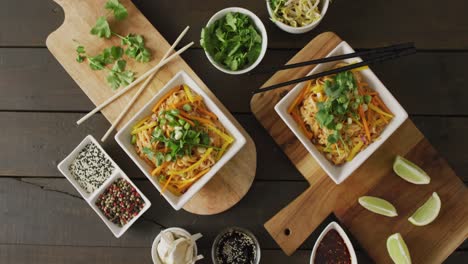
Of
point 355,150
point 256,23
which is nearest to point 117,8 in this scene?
point 256,23

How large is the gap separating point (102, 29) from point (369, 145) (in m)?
1.46

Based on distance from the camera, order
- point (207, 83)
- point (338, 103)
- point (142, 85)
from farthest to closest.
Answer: point (207, 83) < point (142, 85) < point (338, 103)

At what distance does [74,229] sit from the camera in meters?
2.37

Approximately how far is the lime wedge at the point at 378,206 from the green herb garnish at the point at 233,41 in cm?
90

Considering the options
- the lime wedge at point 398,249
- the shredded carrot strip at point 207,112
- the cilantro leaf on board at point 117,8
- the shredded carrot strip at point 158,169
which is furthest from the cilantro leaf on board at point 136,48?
the lime wedge at point 398,249

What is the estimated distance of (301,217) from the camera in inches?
84.0

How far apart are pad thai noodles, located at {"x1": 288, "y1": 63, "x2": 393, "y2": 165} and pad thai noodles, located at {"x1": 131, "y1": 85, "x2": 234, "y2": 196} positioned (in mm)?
398

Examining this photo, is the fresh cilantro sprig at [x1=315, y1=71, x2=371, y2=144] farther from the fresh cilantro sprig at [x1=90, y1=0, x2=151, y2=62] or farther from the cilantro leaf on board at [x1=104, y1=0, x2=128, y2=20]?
the cilantro leaf on board at [x1=104, y1=0, x2=128, y2=20]

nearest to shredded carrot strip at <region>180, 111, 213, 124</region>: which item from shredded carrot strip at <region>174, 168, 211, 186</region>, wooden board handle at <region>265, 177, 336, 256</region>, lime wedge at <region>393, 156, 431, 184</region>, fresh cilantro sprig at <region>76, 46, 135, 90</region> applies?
shredded carrot strip at <region>174, 168, 211, 186</region>

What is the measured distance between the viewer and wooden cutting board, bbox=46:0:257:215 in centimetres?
218

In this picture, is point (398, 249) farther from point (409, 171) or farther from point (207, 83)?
point (207, 83)

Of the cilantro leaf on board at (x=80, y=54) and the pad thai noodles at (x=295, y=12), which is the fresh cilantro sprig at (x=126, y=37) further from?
the pad thai noodles at (x=295, y=12)

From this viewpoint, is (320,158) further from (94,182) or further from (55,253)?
(55,253)

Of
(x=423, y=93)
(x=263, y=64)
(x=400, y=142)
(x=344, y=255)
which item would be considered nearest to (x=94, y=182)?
(x=263, y=64)
